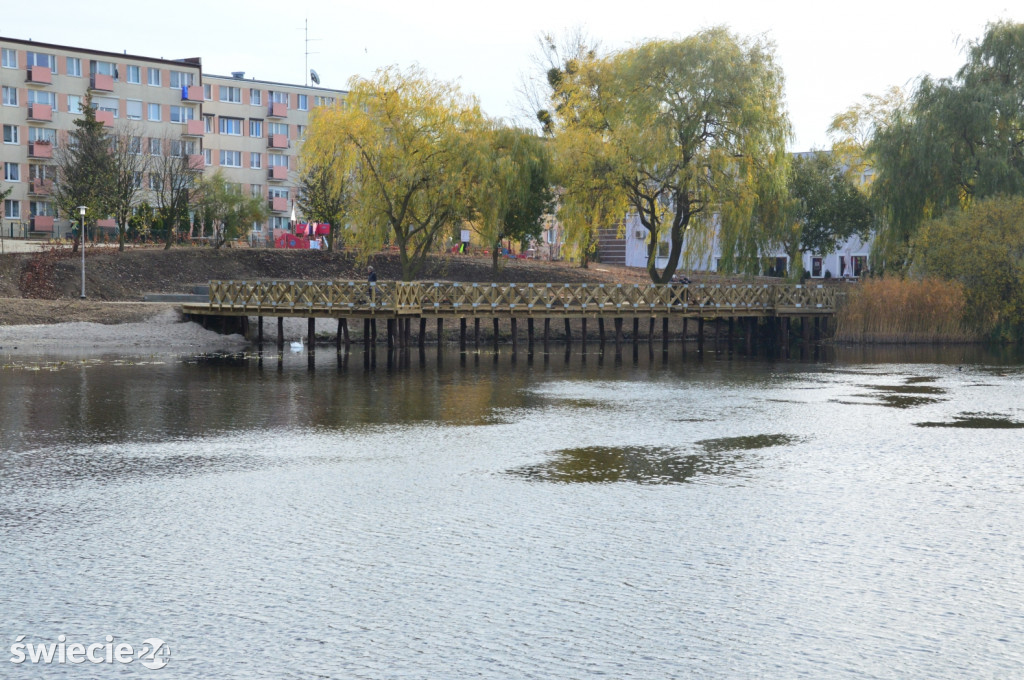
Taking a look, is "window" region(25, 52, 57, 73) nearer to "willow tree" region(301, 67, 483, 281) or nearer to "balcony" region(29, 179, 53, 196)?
"balcony" region(29, 179, 53, 196)

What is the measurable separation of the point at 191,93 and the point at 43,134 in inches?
467

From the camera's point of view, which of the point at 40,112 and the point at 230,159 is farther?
the point at 230,159

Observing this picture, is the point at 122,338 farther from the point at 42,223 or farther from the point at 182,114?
the point at 182,114

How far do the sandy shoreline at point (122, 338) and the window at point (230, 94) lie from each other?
5126 centimetres

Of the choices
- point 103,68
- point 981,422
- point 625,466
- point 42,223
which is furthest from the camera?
point 103,68

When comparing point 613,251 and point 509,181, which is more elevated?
point 509,181

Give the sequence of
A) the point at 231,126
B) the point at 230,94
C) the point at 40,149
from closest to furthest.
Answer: the point at 40,149 < the point at 231,126 < the point at 230,94

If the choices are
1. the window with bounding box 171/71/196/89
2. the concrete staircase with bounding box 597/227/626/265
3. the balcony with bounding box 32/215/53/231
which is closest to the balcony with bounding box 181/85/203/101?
the window with bounding box 171/71/196/89

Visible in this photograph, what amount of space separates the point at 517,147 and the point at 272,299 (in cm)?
1719

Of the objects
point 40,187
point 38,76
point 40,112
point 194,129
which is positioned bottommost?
point 40,187

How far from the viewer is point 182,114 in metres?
89.1

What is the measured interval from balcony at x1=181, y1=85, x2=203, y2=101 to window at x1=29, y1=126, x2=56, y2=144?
10.5m

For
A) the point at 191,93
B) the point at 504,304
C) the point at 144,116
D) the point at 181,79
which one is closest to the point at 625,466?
the point at 504,304

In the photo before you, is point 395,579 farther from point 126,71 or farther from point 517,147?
point 126,71
